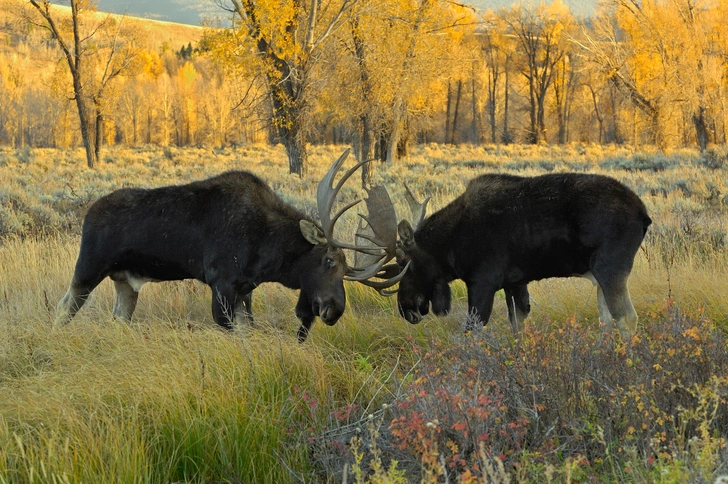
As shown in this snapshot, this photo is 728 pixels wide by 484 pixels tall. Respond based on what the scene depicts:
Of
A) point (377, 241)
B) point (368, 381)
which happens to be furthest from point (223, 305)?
point (368, 381)

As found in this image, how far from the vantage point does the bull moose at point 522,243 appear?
624cm

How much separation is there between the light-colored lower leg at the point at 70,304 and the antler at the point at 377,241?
8.36 feet

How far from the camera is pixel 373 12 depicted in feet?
79.6

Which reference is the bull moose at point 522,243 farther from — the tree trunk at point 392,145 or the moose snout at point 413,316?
the tree trunk at point 392,145

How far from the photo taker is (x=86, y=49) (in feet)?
111

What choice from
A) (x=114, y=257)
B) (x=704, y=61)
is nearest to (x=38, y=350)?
(x=114, y=257)

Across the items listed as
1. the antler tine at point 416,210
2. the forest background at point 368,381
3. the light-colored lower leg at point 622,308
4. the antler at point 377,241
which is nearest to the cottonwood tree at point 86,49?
the forest background at point 368,381

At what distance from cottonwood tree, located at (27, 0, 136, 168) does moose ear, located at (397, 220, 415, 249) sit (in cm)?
2996

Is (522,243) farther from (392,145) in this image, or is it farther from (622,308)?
(392,145)

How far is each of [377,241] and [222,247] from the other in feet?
4.65

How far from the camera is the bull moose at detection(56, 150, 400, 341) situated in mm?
6652

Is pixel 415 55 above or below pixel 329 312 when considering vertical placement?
above

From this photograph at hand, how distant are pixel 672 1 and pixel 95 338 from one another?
123ft

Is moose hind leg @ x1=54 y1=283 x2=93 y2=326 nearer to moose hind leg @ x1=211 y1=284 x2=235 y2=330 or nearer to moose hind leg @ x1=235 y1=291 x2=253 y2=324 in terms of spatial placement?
moose hind leg @ x1=211 y1=284 x2=235 y2=330
